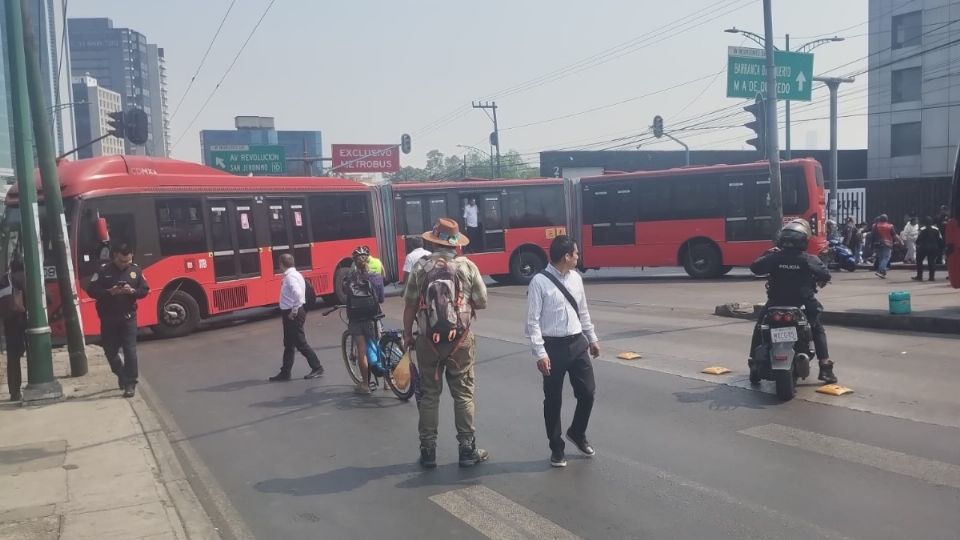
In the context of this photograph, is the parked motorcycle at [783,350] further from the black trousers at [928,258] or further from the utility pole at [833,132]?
the utility pole at [833,132]

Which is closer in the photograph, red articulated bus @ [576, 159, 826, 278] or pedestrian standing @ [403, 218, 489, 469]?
pedestrian standing @ [403, 218, 489, 469]

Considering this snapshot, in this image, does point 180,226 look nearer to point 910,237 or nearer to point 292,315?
point 292,315

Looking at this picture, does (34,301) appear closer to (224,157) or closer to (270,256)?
(270,256)

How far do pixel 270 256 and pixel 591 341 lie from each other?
12406 millimetres

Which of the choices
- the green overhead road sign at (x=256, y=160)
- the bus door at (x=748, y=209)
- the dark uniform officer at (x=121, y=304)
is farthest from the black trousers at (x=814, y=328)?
the green overhead road sign at (x=256, y=160)

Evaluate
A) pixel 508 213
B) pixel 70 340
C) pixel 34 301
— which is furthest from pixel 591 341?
pixel 508 213

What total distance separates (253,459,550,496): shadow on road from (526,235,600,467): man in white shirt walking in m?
0.38

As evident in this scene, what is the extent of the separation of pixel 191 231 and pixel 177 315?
1619 mm

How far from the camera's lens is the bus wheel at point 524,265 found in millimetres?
24703

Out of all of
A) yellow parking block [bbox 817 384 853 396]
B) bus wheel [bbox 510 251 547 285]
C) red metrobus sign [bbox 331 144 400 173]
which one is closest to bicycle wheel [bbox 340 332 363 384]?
yellow parking block [bbox 817 384 853 396]

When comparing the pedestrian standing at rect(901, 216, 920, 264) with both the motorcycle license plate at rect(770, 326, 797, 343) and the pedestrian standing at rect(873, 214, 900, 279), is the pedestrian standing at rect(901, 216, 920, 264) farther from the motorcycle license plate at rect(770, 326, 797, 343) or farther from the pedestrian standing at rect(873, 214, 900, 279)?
the motorcycle license plate at rect(770, 326, 797, 343)

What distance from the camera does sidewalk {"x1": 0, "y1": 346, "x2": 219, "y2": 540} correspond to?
5.43 m

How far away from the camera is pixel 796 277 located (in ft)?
28.0

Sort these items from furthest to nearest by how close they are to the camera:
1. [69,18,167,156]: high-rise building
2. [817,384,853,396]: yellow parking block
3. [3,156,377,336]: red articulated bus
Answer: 1. [69,18,167,156]: high-rise building
2. [3,156,377,336]: red articulated bus
3. [817,384,853,396]: yellow parking block
